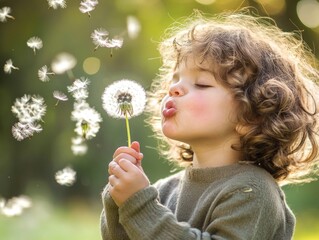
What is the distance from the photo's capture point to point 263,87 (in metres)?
1.83

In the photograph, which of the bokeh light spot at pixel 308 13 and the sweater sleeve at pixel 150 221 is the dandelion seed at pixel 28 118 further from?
the bokeh light spot at pixel 308 13

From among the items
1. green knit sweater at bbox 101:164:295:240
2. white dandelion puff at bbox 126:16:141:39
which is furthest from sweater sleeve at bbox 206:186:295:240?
white dandelion puff at bbox 126:16:141:39

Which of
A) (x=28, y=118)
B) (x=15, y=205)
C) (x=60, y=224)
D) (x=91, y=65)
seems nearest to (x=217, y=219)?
(x=28, y=118)

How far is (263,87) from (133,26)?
6.69 ft

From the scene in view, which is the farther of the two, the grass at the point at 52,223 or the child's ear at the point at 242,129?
the grass at the point at 52,223

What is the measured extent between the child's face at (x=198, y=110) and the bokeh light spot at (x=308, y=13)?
244 centimetres

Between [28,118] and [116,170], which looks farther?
[28,118]

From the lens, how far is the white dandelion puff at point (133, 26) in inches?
151

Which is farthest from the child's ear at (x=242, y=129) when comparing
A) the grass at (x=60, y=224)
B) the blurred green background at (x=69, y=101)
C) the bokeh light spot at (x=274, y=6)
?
the bokeh light spot at (x=274, y=6)

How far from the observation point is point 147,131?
3795mm

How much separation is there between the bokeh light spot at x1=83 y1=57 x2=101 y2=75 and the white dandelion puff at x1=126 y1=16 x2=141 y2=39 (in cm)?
22

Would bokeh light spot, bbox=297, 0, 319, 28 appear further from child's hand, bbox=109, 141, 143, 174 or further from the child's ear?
child's hand, bbox=109, 141, 143, 174

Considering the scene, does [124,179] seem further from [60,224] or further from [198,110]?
[60,224]

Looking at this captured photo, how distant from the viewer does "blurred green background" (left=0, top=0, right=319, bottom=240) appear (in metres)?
3.70
